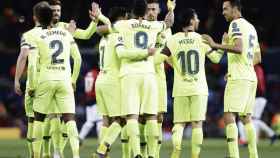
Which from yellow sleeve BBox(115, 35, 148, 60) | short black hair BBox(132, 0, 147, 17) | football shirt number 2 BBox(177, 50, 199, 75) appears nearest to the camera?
yellow sleeve BBox(115, 35, 148, 60)

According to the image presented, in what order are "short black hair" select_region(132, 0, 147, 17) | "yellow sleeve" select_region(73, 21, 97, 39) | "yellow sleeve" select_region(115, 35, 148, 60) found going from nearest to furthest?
"yellow sleeve" select_region(115, 35, 148, 60), "short black hair" select_region(132, 0, 147, 17), "yellow sleeve" select_region(73, 21, 97, 39)

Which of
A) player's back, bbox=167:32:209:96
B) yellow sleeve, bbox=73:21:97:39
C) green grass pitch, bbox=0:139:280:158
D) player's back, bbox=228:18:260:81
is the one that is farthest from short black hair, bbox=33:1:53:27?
green grass pitch, bbox=0:139:280:158

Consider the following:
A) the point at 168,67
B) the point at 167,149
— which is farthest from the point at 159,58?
the point at 168,67

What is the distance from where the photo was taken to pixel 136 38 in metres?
15.3

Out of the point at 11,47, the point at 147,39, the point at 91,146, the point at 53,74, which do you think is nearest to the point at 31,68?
the point at 53,74

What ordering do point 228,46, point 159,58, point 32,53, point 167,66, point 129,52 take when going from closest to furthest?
point 129,52
point 228,46
point 32,53
point 159,58
point 167,66

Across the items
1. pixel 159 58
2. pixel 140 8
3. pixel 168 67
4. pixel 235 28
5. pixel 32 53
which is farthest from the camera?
pixel 168 67

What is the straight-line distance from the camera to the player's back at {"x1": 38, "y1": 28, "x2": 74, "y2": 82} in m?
15.9

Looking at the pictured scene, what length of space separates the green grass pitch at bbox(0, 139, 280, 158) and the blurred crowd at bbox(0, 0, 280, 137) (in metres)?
2.84

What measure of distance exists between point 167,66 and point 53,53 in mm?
13159

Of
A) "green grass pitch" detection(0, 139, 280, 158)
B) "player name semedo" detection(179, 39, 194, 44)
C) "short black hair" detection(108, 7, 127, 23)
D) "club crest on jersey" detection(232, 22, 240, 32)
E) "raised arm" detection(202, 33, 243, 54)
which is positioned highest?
"short black hair" detection(108, 7, 127, 23)

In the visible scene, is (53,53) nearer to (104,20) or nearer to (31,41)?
(31,41)

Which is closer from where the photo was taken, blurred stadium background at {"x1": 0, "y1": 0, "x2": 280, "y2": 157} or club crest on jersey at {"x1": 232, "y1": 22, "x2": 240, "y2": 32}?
club crest on jersey at {"x1": 232, "y1": 22, "x2": 240, "y2": 32}

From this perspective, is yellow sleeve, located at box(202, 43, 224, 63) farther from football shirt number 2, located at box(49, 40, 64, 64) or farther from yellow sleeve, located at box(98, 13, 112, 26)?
football shirt number 2, located at box(49, 40, 64, 64)
